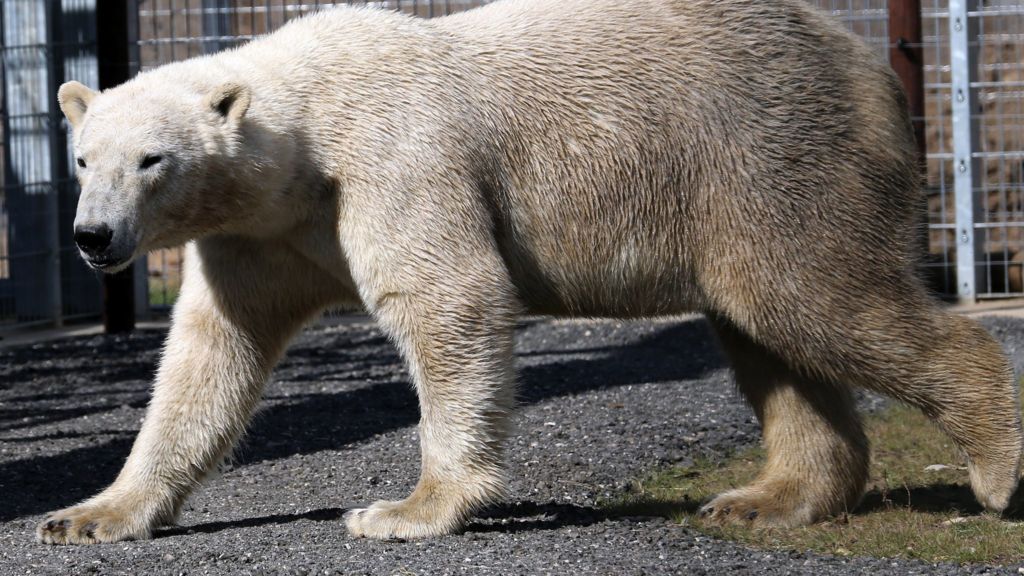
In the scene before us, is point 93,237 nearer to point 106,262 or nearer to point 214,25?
point 106,262

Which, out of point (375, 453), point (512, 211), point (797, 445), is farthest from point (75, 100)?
point (797, 445)

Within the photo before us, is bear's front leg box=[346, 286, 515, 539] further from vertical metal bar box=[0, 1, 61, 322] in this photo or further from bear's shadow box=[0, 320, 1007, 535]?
vertical metal bar box=[0, 1, 61, 322]

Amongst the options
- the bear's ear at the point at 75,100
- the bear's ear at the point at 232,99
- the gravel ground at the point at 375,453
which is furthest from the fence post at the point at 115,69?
the bear's ear at the point at 232,99

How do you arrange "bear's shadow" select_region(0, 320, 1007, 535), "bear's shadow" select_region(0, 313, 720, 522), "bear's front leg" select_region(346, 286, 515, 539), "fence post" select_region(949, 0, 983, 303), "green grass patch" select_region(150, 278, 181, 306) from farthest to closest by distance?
"green grass patch" select_region(150, 278, 181, 306) < "fence post" select_region(949, 0, 983, 303) < "bear's shadow" select_region(0, 313, 720, 522) < "bear's shadow" select_region(0, 320, 1007, 535) < "bear's front leg" select_region(346, 286, 515, 539)

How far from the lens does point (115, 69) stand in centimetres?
906

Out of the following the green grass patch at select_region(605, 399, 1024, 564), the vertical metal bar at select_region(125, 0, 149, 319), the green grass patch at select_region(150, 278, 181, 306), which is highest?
the vertical metal bar at select_region(125, 0, 149, 319)

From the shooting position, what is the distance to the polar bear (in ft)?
13.8

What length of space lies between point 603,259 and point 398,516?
3.39 ft

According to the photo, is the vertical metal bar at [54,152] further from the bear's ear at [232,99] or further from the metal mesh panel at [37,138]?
the bear's ear at [232,99]

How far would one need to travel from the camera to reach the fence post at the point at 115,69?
9039mm

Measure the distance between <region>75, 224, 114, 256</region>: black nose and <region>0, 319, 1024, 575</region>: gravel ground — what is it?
887mm

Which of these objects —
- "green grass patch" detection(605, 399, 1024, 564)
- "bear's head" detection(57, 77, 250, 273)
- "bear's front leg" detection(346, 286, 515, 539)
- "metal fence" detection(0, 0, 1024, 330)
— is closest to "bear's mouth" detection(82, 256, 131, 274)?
"bear's head" detection(57, 77, 250, 273)

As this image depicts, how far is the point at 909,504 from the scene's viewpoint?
15.8 feet

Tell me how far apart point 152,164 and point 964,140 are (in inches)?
256
